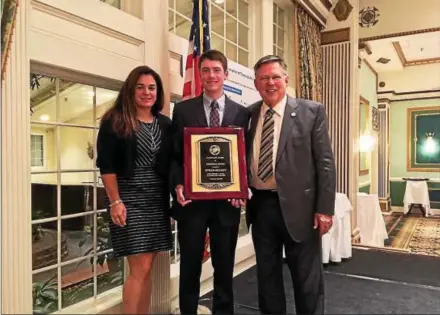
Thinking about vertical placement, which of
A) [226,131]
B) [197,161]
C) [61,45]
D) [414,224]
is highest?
[61,45]

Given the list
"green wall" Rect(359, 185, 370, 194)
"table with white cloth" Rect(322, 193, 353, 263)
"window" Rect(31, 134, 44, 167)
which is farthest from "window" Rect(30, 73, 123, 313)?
"green wall" Rect(359, 185, 370, 194)

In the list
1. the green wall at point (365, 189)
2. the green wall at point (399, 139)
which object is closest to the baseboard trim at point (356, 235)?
the green wall at point (365, 189)

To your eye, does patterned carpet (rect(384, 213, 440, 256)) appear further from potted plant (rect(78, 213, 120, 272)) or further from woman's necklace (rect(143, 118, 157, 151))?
woman's necklace (rect(143, 118, 157, 151))

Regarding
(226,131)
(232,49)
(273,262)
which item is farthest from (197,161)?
(232,49)

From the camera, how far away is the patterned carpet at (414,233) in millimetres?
5379

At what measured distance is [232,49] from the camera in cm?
350

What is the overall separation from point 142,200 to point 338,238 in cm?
234

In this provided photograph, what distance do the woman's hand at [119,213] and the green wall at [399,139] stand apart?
8659 mm

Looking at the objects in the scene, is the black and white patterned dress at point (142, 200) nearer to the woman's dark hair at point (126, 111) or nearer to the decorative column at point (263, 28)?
the woman's dark hair at point (126, 111)

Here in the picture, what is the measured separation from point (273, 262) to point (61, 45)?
56.9 inches

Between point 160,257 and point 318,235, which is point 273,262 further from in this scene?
point 160,257

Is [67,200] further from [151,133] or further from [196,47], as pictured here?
[196,47]

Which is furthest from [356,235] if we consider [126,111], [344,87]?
[126,111]

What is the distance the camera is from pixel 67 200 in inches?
77.8
